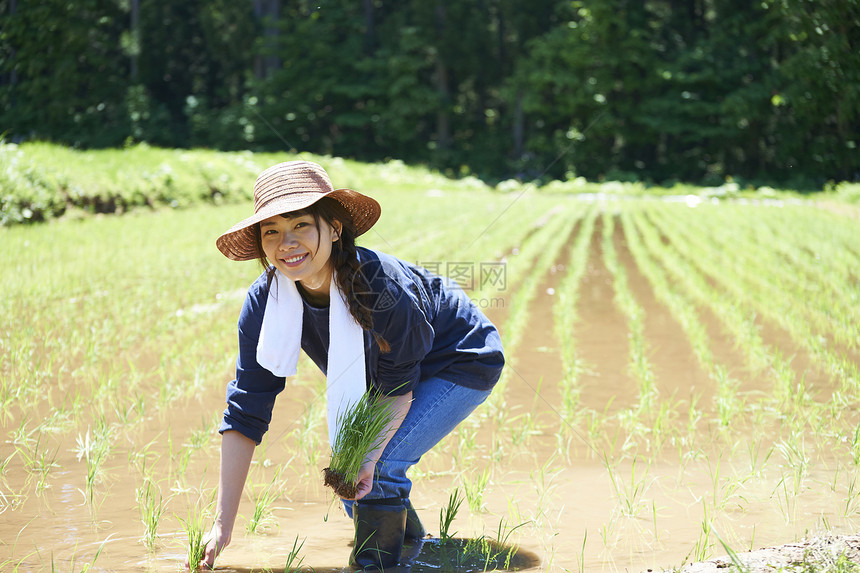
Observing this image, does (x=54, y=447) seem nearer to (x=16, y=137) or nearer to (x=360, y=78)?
(x=16, y=137)

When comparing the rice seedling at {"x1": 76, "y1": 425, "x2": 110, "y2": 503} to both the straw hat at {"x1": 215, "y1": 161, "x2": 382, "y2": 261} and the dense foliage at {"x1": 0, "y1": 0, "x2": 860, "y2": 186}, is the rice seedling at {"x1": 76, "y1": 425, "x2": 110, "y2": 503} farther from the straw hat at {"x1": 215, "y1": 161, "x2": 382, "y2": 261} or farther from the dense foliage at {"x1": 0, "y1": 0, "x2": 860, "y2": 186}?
the dense foliage at {"x1": 0, "y1": 0, "x2": 860, "y2": 186}

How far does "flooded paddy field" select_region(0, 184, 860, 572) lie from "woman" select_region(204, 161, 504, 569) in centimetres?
27

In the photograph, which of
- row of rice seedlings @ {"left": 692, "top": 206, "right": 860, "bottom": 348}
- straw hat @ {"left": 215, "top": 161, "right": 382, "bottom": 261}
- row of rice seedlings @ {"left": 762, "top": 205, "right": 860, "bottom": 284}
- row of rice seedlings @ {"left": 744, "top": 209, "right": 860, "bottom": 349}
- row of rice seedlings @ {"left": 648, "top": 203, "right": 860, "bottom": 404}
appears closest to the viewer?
straw hat @ {"left": 215, "top": 161, "right": 382, "bottom": 261}

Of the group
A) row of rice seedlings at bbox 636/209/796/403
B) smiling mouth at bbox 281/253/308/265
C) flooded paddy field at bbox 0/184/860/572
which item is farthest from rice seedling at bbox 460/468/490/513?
row of rice seedlings at bbox 636/209/796/403

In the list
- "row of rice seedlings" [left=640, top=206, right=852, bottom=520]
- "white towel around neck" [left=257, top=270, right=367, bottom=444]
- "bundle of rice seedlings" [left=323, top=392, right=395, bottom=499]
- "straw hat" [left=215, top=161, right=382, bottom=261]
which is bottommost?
"row of rice seedlings" [left=640, top=206, right=852, bottom=520]

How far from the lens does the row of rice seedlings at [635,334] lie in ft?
12.8

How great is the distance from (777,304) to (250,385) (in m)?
5.23

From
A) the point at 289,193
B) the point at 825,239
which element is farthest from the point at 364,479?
the point at 825,239

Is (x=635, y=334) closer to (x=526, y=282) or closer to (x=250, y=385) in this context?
(x=526, y=282)

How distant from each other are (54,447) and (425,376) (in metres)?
1.73

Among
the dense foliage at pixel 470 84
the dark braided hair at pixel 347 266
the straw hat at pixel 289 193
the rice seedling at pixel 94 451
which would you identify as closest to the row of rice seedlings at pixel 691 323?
the dark braided hair at pixel 347 266

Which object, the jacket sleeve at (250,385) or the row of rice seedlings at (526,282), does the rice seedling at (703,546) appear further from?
the jacket sleeve at (250,385)

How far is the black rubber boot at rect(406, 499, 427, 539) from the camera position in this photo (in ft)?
7.88

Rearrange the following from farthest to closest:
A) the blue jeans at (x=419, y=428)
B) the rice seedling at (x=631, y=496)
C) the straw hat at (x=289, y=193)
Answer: the rice seedling at (x=631, y=496), the blue jeans at (x=419, y=428), the straw hat at (x=289, y=193)
